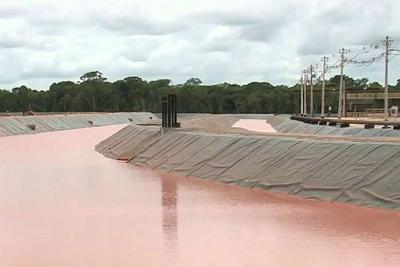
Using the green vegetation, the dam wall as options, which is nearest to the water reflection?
the dam wall

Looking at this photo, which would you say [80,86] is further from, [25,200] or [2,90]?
[25,200]

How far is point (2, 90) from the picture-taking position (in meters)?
126

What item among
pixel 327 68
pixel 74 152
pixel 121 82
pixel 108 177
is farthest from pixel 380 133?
pixel 121 82

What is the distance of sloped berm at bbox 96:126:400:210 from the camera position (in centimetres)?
1964

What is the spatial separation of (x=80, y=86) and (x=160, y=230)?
11526 cm

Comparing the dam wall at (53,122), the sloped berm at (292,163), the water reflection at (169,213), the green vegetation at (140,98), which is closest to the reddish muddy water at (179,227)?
the water reflection at (169,213)

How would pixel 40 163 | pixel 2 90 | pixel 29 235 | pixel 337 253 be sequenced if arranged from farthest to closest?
pixel 2 90, pixel 40 163, pixel 29 235, pixel 337 253

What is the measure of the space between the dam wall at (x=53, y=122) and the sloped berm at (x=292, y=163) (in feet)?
110

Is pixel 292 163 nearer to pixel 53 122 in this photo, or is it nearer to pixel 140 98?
pixel 53 122

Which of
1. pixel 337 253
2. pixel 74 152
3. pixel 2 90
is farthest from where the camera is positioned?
pixel 2 90

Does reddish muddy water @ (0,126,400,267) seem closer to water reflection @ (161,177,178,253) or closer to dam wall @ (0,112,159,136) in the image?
water reflection @ (161,177,178,253)

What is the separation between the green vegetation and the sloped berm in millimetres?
91187

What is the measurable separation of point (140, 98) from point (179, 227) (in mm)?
113213

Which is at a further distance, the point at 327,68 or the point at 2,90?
the point at 2,90
